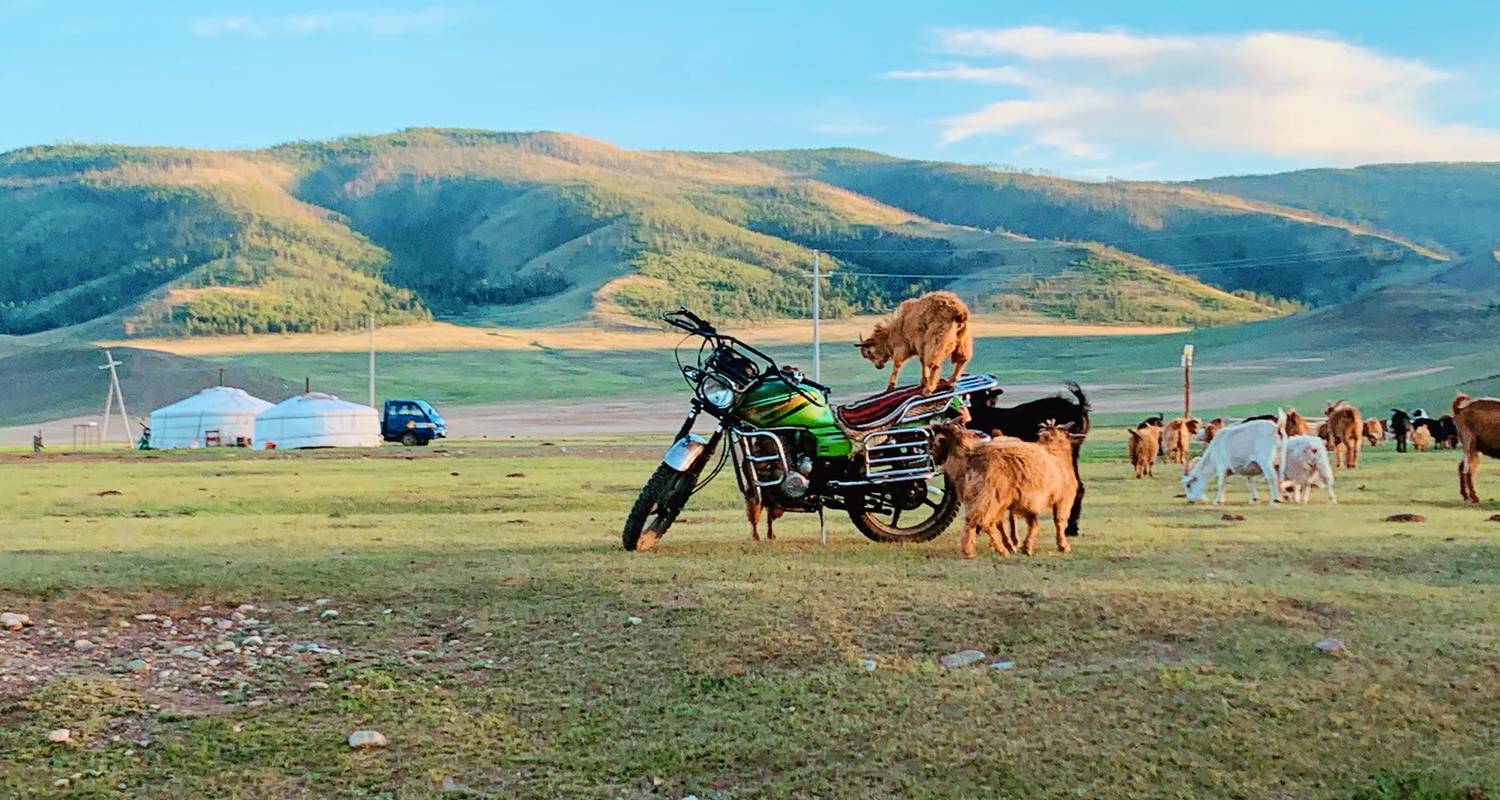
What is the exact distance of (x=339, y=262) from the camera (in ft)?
566

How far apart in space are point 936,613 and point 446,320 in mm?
141823

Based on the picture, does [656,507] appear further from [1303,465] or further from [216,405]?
[216,405]

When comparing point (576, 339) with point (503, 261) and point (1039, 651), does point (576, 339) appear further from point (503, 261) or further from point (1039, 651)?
point (1039, 651)

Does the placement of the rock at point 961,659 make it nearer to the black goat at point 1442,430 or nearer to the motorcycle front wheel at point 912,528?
the motorcycle front wheel at point 912,528

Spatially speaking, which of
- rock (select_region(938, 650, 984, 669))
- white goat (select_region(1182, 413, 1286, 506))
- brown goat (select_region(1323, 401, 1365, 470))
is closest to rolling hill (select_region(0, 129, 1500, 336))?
brown goat (select_region(1323, 401, 1365, 470))

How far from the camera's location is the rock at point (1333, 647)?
764 cm

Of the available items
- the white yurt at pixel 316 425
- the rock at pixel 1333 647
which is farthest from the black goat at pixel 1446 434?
the white yurt at pixel 316 425

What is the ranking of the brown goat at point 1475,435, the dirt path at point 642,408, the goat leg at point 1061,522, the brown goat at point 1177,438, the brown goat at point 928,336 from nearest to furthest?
the goat leg at point 1061,522, the brown goat at point 928,336, the brown goat at point 1475,435, the brown goat at point 1177,438, the dirt path at point 642,408

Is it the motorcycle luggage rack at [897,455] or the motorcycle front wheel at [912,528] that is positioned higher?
the motorcycle luggage rack at [897,455]

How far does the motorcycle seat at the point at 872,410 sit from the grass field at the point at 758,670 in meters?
1.03

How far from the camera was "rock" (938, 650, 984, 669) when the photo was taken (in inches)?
302

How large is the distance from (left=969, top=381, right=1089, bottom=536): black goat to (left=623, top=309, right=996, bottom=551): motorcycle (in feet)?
3.21

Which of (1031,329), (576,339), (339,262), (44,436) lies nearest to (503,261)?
(339,262)

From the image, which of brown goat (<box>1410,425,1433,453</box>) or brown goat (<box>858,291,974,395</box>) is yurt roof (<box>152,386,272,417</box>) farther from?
brown goat (<box>858,291,974,395</box>)
